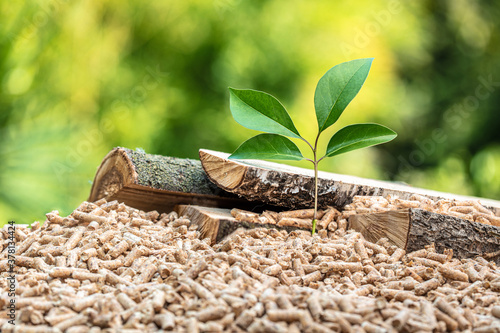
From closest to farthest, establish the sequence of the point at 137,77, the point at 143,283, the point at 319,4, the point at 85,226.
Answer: the point at 143,283, the point at 85,226, the point at 137,77, the point at 319,4

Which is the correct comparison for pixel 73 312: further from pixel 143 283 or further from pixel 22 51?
pixel 22 51

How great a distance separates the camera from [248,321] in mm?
601

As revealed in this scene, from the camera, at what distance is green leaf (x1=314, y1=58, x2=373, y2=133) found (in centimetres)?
104

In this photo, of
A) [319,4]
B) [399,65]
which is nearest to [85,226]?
[319,4]

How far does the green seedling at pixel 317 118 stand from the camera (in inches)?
40.8

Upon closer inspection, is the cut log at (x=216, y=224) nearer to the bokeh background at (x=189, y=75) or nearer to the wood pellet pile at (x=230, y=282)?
the wood pellet pile at (x=230, y=282)

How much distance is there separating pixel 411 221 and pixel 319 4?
176 cm

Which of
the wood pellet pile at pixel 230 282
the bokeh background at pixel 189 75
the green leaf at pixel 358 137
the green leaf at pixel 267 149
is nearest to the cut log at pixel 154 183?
the wood pellet pile at pixel 230 282

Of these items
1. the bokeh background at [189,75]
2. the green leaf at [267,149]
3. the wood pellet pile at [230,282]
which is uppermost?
the bokeh background at [189,75]

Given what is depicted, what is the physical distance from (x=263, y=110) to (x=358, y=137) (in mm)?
219

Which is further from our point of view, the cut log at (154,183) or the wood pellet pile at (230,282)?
the cut log at (154,183)

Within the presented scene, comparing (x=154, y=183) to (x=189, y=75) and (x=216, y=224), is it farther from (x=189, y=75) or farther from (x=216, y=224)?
(x=189, y=75)

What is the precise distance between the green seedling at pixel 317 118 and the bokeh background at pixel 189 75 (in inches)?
45.0

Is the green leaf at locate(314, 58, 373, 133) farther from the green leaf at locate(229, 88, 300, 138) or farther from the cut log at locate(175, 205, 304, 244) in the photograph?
the cut log at locate(175, 205, 304, 244)
